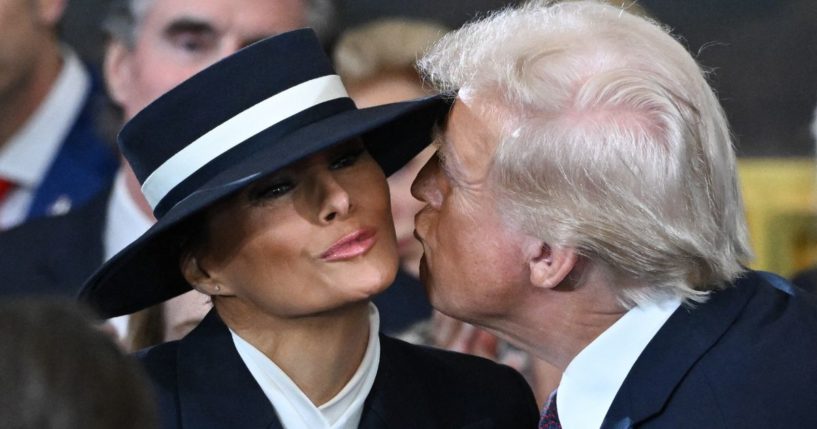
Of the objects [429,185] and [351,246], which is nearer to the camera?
[351,246]

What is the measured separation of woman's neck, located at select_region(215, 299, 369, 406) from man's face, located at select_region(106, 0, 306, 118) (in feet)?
4.13

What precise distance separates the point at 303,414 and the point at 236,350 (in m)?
0.13

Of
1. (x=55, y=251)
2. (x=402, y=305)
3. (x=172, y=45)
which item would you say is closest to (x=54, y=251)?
(x=55, y=251)

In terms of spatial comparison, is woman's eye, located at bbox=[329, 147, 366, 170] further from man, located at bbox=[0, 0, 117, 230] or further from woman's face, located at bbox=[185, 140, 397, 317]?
man, located at bbox=[0, 0, 117, 230]

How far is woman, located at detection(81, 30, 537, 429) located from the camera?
5.73ft

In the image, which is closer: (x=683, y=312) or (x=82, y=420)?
(x=82, y=420)

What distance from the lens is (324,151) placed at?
1.76 meters

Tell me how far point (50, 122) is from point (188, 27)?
382 millimetres

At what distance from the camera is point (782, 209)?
3301mm

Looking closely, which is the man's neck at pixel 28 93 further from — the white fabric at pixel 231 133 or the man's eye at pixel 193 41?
the white fabric at pixel 231 133

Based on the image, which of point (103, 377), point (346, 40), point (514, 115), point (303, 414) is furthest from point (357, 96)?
point (103, 377)

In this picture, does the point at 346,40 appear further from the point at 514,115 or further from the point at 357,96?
the point at 514,115

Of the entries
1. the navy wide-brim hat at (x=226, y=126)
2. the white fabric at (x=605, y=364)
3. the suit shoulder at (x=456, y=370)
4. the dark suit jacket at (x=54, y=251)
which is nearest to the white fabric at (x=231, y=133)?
the navy wide-brim hat at (x=226, y=126)

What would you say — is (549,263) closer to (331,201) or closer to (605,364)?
(605,364)
